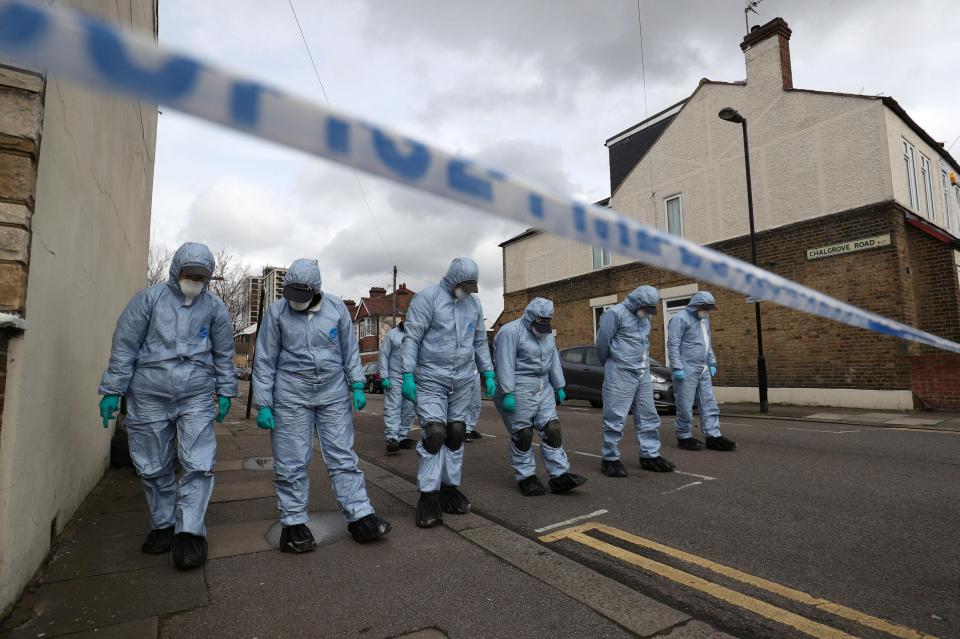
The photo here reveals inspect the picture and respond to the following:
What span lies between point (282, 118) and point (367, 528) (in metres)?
3.01

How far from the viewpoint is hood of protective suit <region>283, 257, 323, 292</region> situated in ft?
12.0

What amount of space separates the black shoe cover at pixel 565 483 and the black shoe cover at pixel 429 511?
1.16 metres

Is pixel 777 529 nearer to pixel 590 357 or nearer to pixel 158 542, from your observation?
pixel 158 542

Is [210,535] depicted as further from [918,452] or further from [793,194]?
[793,194]

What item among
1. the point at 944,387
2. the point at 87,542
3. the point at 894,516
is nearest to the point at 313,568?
the point at 87,542

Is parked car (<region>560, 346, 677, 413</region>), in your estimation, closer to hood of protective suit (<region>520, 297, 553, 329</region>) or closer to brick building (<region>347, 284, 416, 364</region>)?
hood of protective suit (<region>520, 297, 553, 329</region>)

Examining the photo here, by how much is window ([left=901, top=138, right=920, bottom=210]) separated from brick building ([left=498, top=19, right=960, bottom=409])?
57mm

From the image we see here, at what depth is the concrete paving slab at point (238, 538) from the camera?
3414mm

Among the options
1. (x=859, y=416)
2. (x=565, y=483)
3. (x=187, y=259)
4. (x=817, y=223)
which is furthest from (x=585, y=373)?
(x=187, y=259)

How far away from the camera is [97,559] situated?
321 cm

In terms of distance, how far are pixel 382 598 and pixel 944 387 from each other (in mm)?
12403

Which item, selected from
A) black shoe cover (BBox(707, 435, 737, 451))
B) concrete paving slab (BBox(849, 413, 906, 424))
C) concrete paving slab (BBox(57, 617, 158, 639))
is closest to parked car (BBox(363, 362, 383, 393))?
concrete paving slab (BBox(849, 413, 906, 424))

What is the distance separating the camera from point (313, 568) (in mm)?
3117

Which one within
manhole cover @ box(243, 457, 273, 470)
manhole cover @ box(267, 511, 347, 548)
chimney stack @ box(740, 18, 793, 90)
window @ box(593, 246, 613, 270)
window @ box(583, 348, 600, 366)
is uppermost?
chimney stack @ box(740, 18, 793, 90)
